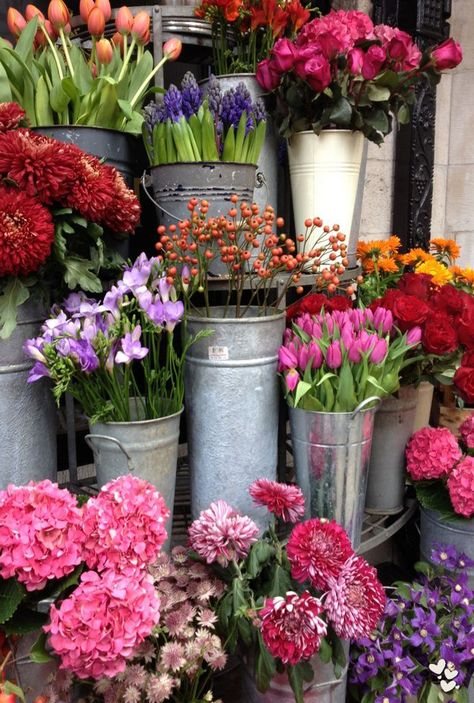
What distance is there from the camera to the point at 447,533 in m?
1.39

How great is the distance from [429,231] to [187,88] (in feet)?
4.82

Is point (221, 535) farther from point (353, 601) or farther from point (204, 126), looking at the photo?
point (204, 126)

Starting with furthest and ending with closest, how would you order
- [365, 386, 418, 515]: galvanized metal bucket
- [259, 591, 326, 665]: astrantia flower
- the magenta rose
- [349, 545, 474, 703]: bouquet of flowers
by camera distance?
1. [365, 386, 418, 515]: galvanized metal bucket
2. the magenta rose
3. [349, 545, 474, 703]: bouquet of flowers
4. [259, 591, 326, 665]: astrantia flower

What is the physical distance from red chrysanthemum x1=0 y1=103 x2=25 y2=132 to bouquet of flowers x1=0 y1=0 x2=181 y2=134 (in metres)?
0.11

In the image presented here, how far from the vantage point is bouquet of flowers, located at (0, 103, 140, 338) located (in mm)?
961

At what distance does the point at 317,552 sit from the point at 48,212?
69cm

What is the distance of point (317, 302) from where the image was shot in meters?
1.39

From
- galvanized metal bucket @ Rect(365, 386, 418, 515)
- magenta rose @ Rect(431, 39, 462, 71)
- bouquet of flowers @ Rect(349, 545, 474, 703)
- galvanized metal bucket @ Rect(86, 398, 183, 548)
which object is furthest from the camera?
galvanized metal bucket @ Rect(365, 386, 418, 515)

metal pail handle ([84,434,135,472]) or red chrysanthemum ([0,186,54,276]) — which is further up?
red chrysanthemum ([0,186,54,276])

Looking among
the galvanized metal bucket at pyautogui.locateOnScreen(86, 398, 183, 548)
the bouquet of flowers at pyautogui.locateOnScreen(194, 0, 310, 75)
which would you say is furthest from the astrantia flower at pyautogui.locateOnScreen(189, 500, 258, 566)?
the bouquet of flowers at pyautogui.locateOnScreen(194, 0, 310, 75)

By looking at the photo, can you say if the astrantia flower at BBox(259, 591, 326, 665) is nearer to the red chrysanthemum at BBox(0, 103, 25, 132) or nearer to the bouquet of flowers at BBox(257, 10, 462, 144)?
the red chrysanthemum at BBox(0, 103, 25, 132)

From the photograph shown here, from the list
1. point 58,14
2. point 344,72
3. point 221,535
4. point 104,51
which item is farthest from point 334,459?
point 58,14

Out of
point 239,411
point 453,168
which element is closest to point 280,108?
point 239,411

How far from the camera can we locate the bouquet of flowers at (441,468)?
1.32m
